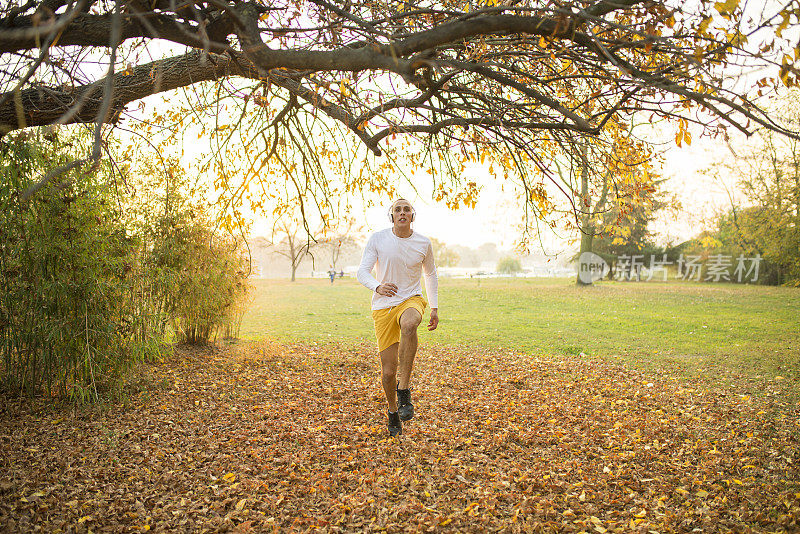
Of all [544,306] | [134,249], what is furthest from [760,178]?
[134,249]

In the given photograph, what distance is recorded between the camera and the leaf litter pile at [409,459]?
10.1 ft

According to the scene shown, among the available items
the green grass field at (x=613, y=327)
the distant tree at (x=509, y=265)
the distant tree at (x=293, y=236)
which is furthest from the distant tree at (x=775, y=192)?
the distant tree at (x=509, y=265)

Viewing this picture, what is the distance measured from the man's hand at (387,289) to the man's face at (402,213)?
0.60m

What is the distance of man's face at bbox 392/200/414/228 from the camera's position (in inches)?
171

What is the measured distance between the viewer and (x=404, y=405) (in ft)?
14.9

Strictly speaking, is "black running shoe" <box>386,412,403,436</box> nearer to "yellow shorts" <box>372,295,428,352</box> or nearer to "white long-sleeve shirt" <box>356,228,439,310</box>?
"yellow shorts" <box>372,295,428,352</box>

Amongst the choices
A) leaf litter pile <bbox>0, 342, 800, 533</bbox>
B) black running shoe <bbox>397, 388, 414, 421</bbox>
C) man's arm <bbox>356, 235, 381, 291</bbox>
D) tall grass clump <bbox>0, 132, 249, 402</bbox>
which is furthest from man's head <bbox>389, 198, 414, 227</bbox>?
tall grass clump <bbox>0, 132, 249, 402</bbox>

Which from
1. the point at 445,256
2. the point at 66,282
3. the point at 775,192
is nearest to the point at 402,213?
the point at 66,282

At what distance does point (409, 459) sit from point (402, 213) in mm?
2072

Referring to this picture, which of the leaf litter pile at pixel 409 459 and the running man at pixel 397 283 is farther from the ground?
the running man at pixel 397 283

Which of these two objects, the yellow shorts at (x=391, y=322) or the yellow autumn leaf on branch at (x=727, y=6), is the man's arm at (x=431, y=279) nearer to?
the yellow shorts at (x=391, y=322)

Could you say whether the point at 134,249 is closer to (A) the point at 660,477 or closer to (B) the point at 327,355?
(B) the point at 327,355

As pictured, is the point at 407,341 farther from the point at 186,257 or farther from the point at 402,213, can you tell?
the point at 186,257

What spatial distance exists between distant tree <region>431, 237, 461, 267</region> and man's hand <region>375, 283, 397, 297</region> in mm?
53871
